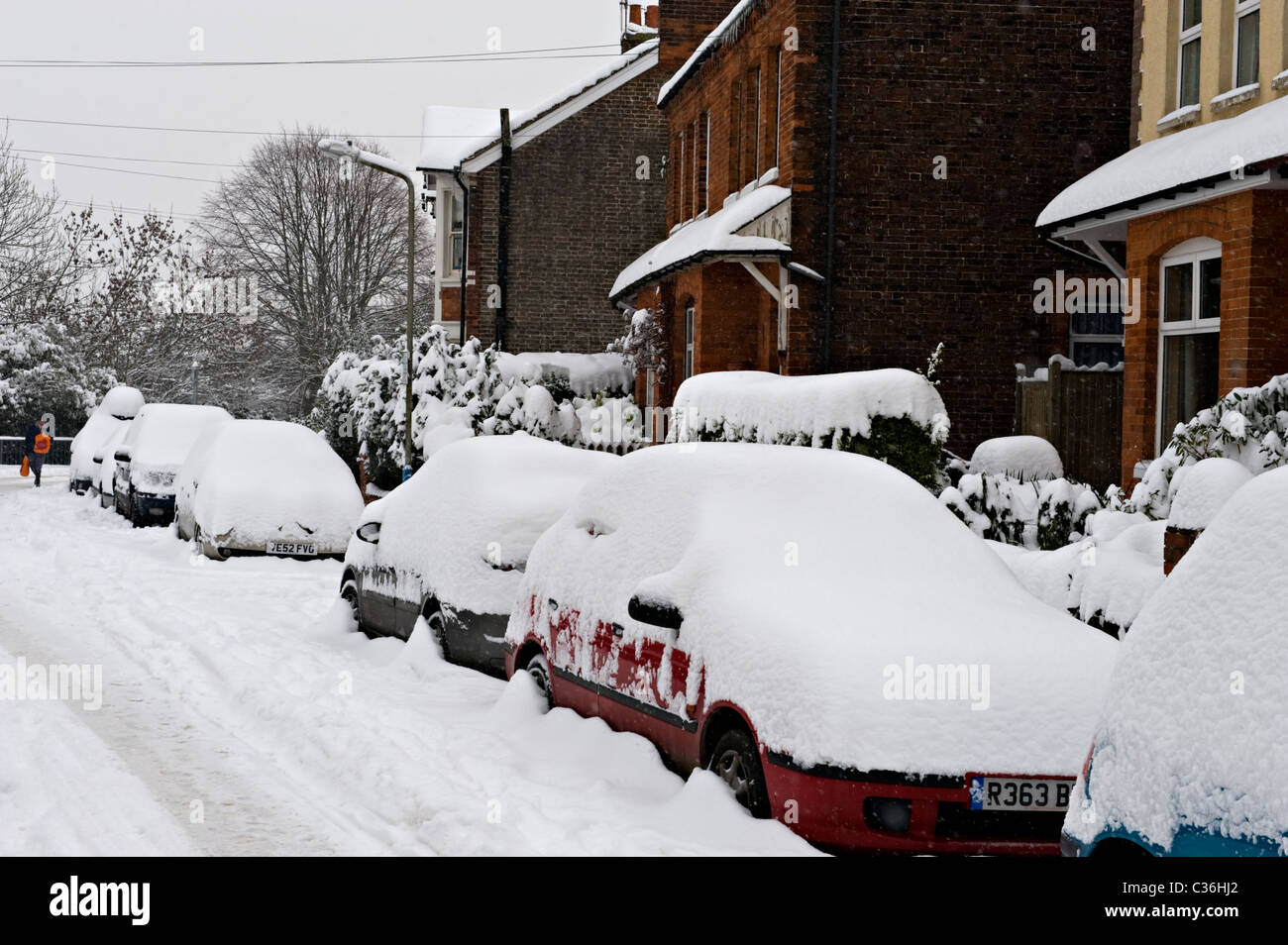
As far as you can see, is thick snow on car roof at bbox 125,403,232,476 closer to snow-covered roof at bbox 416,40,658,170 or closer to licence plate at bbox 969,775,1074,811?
snow-covered roof at bbox 416,40,658,170

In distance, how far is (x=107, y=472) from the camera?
2616 cm

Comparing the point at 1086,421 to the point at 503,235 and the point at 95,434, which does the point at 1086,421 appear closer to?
the point at 503,235

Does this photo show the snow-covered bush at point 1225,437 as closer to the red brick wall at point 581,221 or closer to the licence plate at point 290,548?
the licence plate at point 290,548

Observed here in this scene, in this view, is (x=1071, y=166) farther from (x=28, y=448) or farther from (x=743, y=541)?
(x=28, y=448)

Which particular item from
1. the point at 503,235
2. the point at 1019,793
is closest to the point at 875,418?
the point at 1019,793

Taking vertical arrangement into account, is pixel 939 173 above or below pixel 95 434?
above

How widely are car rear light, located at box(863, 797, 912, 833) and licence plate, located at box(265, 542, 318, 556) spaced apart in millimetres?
12556

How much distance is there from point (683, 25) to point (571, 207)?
5735mm

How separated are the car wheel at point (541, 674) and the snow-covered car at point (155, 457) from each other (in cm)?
1336

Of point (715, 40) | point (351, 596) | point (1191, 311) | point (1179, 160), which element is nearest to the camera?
point (351, 596)

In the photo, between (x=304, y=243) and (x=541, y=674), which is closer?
(x=541, y=674)

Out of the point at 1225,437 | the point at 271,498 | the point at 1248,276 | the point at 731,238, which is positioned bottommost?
the point at 271,498

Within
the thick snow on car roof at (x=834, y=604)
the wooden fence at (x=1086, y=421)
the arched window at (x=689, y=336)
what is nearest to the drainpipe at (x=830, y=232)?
the wooden fence at (x=1086, y=421)

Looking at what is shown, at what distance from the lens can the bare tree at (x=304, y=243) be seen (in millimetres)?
62000
